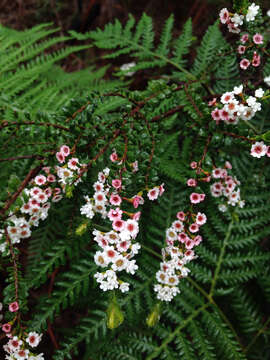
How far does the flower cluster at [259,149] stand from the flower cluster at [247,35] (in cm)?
48

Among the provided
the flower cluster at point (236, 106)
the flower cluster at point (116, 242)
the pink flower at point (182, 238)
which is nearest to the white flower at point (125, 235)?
the flower cluster at point (116, 242)

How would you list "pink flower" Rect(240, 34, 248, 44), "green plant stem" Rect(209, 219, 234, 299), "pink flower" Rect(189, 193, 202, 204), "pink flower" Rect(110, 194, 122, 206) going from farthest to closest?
"green plant stem" Rect(209, 219, 234, 299), "pink flower" Rect(240, 34, 248, 44), "pink flower" Rect(189, 193, 202, 204), "pink flower" Rect(110, 194, 122, 206)

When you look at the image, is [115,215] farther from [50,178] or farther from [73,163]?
[50,178]

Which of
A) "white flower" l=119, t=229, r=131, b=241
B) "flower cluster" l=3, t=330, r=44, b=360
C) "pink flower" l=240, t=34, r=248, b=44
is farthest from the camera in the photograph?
"pink flower" l=240, t=34, r=248, b=44

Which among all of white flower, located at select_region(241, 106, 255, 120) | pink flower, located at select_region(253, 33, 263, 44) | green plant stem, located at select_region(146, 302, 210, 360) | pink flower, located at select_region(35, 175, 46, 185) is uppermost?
pink flower, located at select_region(253, 33, 263, 44)

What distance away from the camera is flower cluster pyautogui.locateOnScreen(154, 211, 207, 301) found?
64.6 inches

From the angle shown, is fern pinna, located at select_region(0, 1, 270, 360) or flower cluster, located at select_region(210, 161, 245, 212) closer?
fern pinna, located at select_region(0, 1, 270, 360)

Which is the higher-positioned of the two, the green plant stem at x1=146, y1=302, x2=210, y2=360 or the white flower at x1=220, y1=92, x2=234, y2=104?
the white flower at x1=220, y1=92, x2=234, y2=104

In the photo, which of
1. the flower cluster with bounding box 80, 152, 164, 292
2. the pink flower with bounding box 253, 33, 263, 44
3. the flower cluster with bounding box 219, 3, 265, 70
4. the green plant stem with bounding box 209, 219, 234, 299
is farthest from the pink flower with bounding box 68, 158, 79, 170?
the green plant stem with bounding box 209, 219, 234, 299

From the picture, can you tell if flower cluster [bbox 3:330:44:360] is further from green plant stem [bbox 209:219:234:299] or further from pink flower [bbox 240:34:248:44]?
pink flower [bbox 240:34:248:44]

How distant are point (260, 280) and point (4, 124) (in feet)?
6.54

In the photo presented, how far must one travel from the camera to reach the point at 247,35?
181 centimetres

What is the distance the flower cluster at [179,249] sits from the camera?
1.64 m

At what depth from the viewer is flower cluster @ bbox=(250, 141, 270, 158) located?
1.56 metres
